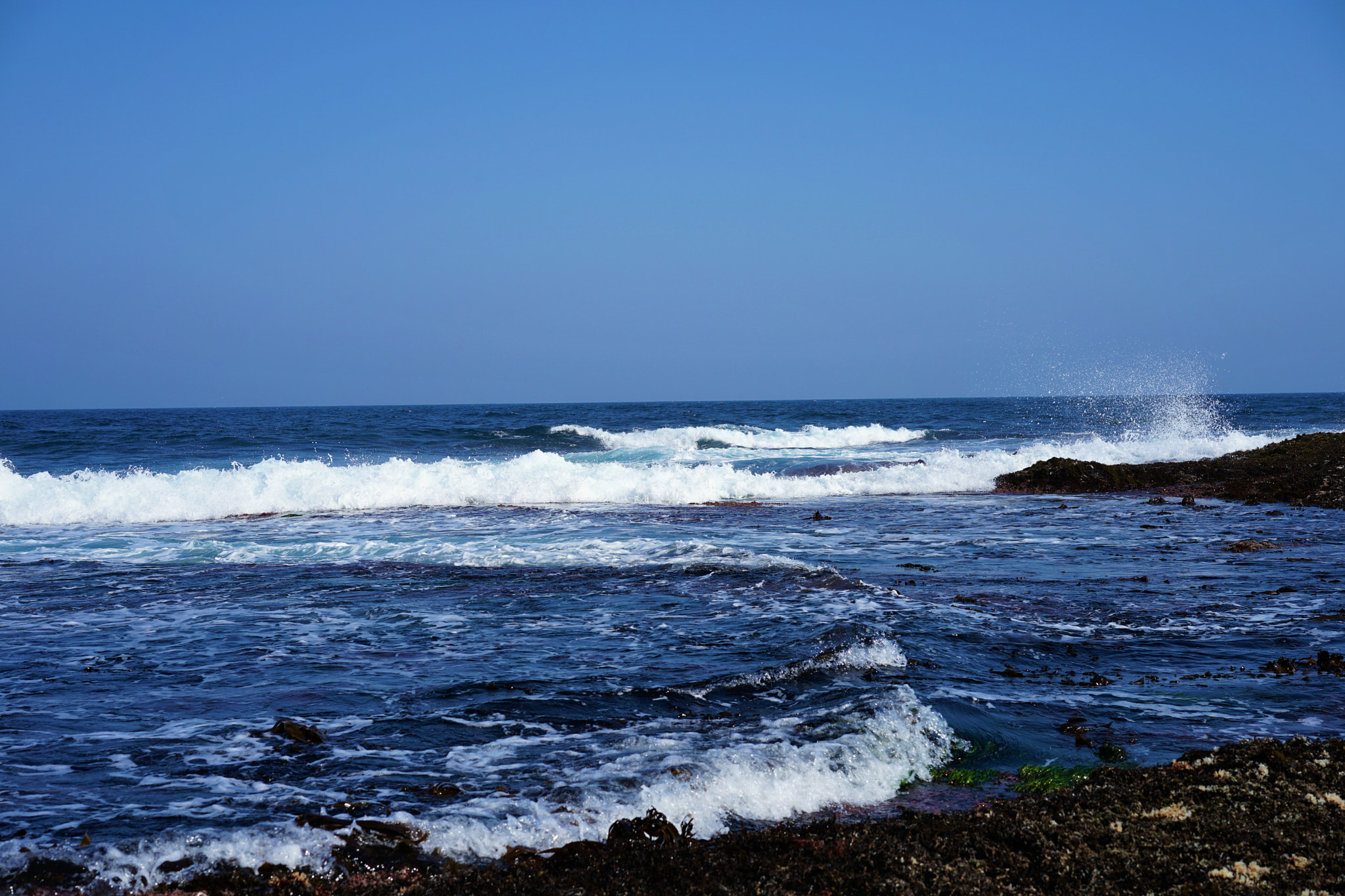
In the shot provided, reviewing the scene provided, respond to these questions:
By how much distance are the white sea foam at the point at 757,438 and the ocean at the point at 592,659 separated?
21636 mm

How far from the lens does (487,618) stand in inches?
319

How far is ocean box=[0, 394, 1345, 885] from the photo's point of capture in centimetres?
420

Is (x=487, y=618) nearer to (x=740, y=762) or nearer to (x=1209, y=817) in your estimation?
(x=740, y=762)

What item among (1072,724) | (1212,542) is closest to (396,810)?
(1072,724)

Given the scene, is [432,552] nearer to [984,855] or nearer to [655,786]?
[655,786]

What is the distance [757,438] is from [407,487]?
77.2 feet

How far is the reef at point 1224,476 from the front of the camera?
16.7 metres

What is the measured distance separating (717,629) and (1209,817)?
440 centimetres

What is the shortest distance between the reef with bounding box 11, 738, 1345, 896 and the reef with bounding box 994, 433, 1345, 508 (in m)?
15.0

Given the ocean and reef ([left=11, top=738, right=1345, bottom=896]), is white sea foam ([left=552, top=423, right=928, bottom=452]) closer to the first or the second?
the ocean

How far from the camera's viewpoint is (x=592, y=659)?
21.8 feet

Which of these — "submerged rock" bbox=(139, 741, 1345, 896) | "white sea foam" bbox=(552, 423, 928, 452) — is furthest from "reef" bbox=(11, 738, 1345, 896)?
"white sea foam" bbox=(552, 423, 928, 452)

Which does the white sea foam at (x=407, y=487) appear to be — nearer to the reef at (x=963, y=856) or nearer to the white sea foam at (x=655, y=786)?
the white sea foam at (x=655, y=786)

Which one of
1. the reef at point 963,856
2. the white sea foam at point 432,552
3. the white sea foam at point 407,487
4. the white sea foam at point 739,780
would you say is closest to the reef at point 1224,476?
the white sea foam at point 407,487
